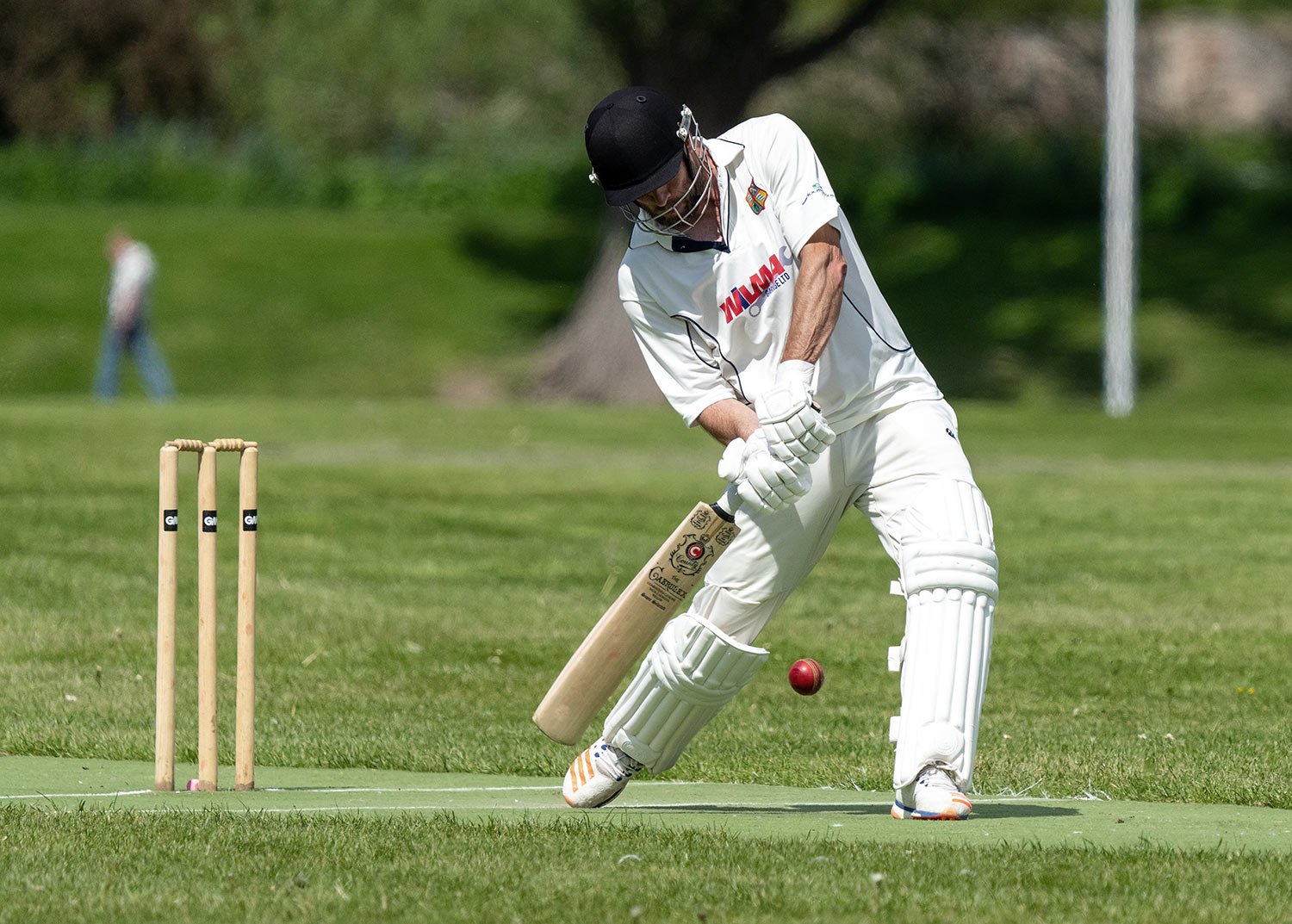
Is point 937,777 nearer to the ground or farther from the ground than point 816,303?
nearer to the ground

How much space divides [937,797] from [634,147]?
166 cm

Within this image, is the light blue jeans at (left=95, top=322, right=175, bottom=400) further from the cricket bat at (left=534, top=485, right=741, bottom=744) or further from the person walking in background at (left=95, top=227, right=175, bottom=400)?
the cricket bat at (left=534, top=485, right=741, bottom=744)

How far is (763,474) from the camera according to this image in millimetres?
4785

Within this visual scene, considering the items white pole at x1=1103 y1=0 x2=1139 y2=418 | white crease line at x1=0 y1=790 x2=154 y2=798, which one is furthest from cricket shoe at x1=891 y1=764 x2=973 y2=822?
white pole at x1=1103 y1=0 x2=1139 y2=418

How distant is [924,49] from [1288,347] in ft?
19.7

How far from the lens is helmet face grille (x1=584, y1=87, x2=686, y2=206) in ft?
15.8

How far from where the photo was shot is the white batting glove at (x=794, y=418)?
186 inches

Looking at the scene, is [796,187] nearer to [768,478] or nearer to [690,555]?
[768,478]

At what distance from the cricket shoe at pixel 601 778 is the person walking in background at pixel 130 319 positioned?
50.1 ft

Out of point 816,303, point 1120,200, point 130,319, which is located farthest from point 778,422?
point 1120,200

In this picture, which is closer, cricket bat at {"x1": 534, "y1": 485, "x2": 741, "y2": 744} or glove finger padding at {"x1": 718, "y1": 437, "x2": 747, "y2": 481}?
glove finger padding at {"x1": 718, "y1": 437, "x2": 747, "y2": 481}

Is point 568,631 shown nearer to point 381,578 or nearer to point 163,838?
point 381,578

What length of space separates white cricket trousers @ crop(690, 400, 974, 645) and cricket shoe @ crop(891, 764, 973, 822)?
555 millimetres

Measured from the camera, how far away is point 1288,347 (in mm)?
26125
